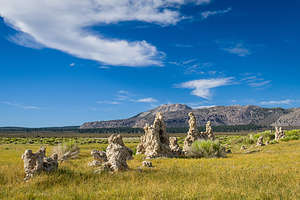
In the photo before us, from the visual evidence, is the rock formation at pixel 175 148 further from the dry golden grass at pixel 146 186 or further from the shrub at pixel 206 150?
the dry golden grass at pixel 146 186

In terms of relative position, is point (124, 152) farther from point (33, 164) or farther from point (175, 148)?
point (175, 148)

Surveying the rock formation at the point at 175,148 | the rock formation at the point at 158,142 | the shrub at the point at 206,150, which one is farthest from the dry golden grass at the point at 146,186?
the rock formation at the point at 175,148

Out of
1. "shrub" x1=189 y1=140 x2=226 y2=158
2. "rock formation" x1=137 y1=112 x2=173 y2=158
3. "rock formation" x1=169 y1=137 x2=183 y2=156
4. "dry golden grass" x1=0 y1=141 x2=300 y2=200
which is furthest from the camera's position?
"rock formation" x1=169 y1=137 x2=183 y2=156

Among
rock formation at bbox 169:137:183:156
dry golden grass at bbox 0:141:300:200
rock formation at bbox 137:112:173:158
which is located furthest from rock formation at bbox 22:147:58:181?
rock formation at bbox 169:137:183:156

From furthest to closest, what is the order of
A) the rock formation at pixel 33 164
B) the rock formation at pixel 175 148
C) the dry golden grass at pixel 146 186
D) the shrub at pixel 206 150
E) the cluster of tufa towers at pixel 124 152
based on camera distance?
the rock formation at pixel 175 148, the shrub at pixel 206 150, the cluster of tufa towers at pixel 124 152, the rock formation at pixel 33 164, the dry golden grass at pixel 146 186

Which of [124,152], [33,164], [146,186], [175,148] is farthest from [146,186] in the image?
[175,148]

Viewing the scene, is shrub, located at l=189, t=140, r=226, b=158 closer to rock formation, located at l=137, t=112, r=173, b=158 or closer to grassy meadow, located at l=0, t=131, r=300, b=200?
rock formation, located at l=137, t=112, r=173, b=158

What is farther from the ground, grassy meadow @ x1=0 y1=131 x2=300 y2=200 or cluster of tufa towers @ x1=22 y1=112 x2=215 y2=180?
cluster of tufa towers @ x1=22 y1=112 x2=215 y2=180

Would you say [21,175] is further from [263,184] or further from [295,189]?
[295,189]

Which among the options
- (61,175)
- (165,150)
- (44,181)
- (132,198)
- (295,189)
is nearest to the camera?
(132,198)

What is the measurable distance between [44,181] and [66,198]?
219 centimetres

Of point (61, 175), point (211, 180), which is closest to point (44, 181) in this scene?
point (61, 175)

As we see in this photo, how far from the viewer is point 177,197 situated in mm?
7211

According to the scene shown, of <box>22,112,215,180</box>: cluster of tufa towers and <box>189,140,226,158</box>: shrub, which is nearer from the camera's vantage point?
<box>22,112,215,180</box>: cluster of tufa towers
